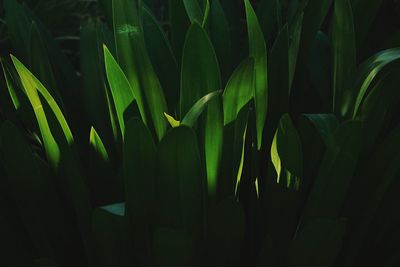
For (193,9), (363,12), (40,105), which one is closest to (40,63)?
(40,105)

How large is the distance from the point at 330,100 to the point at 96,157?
1.75ft

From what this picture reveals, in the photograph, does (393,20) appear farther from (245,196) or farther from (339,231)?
(339,231)

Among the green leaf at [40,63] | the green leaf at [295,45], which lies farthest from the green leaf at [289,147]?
the green leaf at [40,63]

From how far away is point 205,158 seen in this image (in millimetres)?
1156

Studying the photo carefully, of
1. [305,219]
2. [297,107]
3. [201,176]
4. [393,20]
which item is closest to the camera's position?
[201,176]

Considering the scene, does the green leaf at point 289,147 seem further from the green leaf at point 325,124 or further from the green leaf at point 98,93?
the green leaf at point 98,93

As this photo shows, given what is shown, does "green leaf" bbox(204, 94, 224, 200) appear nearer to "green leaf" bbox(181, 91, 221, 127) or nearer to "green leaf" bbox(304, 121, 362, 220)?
"green leaf" bbox(181, 91, 221, 127)

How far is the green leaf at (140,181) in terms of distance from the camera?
108 cm

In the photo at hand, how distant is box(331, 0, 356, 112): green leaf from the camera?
1257 millimetres

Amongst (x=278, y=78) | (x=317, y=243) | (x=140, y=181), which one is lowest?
(x=317, y=243)

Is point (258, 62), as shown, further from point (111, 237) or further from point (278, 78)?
point (111, 237)

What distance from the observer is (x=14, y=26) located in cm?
157

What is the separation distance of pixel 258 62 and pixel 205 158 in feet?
0.64

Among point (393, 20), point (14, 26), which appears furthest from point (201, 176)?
point (393, 20)
